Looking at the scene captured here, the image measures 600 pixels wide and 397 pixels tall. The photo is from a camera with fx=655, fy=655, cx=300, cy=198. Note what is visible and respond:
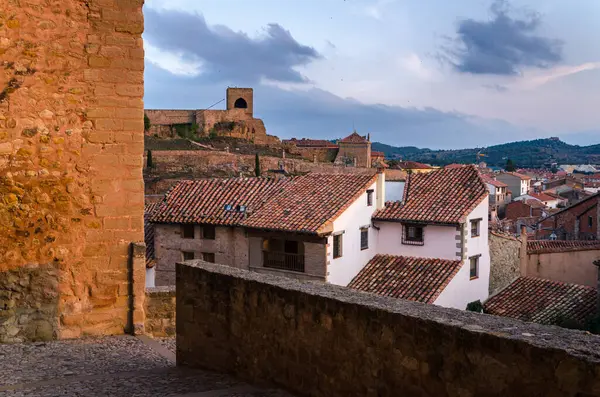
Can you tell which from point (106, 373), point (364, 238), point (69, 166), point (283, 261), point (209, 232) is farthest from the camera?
point (209, 232)

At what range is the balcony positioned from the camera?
22344mm

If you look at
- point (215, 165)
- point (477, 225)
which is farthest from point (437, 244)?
point (215, 165)

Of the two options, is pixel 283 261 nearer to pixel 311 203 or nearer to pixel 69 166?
pixel 311 203

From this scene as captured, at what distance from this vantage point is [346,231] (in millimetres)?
22562

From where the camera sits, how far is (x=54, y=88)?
7320 millimetres

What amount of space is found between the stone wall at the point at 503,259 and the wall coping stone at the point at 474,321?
71.8 feet

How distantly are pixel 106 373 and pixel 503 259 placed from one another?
22.7 metres

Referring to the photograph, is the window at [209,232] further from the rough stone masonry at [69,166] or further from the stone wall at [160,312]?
the rough stone masonry at [69,166]

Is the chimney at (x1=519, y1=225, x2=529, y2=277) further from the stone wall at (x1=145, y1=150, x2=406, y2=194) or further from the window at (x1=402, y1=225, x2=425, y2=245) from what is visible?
the stone wall at (x1=145, y1=150, x2=406, y2=194)

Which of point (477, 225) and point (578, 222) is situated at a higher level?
point (477, 225)

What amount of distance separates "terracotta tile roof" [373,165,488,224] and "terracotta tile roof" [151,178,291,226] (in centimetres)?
462

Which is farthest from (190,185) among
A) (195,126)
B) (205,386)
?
(195,126)

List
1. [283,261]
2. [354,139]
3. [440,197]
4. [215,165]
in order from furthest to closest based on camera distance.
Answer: [354,139] < [215,165] < [440,197] < [283,261]

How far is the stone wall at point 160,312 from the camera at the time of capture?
7.97 m
